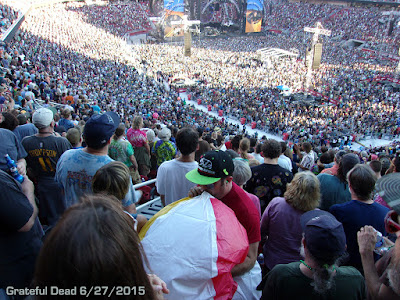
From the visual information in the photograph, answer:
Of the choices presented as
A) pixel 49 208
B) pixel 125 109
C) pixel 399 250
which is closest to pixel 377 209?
pixel 399 250

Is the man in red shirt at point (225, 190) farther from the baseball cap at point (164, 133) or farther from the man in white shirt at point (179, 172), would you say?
the baseball cap at point (164, 133)

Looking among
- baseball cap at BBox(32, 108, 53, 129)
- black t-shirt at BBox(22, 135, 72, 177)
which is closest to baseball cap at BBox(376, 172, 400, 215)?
black t-shirt at BBox(22, 135, 72, 177)

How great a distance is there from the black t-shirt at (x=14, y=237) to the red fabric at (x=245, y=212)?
1413 mm

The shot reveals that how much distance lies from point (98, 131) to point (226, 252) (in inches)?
61.2

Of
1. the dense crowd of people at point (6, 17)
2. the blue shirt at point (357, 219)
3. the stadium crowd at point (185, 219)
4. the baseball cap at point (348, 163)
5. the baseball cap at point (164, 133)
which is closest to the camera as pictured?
the stadium crowd at point (185, 219)

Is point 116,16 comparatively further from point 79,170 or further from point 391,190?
point 391,190

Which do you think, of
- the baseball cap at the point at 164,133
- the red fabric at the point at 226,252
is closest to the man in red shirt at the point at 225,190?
the red fabric at the point at 226,252

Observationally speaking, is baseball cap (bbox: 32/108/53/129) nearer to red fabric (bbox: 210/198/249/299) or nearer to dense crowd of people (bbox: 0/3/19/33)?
red fabric (bbox: 210/198/249/299)

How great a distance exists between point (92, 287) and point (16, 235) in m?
1.50

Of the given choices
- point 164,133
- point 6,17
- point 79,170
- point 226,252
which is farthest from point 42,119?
point 6,17

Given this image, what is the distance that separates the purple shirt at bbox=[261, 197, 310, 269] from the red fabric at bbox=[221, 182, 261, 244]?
49 centimetres

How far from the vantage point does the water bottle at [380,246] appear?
1.92 m

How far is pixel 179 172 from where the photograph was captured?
9.85 ft

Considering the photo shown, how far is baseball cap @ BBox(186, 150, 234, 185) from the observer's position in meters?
2.16
